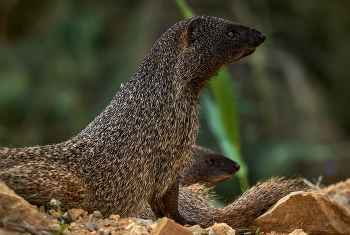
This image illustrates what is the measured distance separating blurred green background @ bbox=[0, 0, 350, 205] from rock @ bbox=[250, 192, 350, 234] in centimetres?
Answer: 509

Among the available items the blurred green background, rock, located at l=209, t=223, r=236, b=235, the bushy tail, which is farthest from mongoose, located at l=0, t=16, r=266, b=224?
the blurred green background

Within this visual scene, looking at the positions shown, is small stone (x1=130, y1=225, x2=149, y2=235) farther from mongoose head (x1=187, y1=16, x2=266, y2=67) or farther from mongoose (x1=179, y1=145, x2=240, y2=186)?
mongoose (x1=179, y1=145, x2=240, y2=186)

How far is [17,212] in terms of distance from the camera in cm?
193

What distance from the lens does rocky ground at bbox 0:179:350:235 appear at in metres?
1.90

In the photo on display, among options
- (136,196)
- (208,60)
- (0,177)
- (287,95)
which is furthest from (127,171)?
(287,95)

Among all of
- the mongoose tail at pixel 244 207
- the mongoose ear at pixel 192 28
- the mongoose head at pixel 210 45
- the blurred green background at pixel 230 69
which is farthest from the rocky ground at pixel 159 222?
the blurred green background at pixel 230 69

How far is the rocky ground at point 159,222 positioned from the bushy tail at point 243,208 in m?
0.12

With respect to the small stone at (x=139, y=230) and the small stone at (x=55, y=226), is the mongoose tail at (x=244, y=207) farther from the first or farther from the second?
the small stone at (x=55, y=226)

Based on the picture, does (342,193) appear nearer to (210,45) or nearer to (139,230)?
(210,45)

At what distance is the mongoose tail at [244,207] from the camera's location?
10.1ft

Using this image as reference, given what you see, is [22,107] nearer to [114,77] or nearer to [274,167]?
[114,77]

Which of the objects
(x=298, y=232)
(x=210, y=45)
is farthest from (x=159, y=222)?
(x=210, y=45)

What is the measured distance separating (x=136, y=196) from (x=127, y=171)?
0.19 m

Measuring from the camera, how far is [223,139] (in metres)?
4.51
